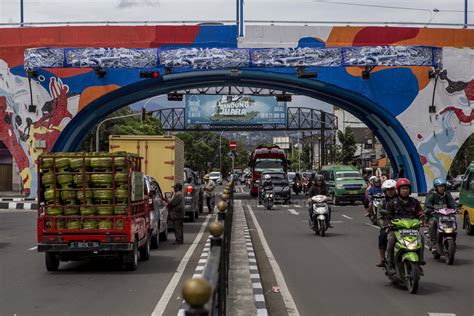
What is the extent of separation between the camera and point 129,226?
14.2 m

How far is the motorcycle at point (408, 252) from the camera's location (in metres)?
11.2

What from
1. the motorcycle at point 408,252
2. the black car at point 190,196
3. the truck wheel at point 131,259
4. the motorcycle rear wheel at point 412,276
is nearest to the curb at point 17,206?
the black car at point 190,196

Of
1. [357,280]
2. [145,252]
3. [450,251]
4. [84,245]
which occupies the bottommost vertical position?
[357,280]

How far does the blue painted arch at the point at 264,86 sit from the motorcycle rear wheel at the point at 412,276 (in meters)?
27.3

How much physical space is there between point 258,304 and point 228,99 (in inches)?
2351

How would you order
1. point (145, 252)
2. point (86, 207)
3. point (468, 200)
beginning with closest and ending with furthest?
point (86, 207), point (145, 252), point (468, 200)

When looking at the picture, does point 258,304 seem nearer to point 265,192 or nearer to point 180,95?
point 265,192

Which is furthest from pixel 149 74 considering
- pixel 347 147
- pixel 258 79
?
pixel 347 147

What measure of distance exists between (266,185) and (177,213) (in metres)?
23.1

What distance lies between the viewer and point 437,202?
15844mm

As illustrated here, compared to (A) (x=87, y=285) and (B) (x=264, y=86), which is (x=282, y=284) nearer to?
(A) (x=87, y=285)

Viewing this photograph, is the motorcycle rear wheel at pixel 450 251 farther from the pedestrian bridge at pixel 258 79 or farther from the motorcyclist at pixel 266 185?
the motorcyclist at pixel 266 185

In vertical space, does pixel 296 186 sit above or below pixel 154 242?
above

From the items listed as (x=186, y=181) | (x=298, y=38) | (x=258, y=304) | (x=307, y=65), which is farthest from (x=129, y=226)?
(x=298, y=38)
